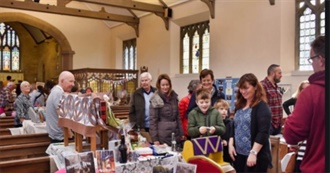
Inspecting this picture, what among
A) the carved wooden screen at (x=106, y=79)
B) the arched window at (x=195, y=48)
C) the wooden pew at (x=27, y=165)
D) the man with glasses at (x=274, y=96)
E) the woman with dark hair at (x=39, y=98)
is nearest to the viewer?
the wooden pew at (x=27, y=165)

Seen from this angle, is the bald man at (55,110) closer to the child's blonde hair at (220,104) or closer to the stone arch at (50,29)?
the child's blonde hair at (220,104)

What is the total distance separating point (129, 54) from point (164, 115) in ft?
30.9

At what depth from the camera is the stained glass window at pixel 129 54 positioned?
12.3 m

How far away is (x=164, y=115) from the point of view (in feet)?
11.2

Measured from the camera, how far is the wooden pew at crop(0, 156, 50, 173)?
9.66ft

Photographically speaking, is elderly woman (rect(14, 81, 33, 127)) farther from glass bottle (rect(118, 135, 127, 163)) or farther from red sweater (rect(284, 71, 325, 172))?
red sweater (rect(284, 71, 325, 172))

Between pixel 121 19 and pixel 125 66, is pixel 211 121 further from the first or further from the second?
pixel 125 66

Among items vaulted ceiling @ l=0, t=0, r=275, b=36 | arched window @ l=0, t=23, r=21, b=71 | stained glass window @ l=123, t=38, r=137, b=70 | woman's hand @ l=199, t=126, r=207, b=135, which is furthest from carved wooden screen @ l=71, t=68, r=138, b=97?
arched window @ l=0, t=23, r=21, b=71

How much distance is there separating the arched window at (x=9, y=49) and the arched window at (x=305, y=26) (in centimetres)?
1534

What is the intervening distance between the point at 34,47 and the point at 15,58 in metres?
1.17

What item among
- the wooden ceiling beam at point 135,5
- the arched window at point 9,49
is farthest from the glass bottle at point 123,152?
the arched window at point 9,49

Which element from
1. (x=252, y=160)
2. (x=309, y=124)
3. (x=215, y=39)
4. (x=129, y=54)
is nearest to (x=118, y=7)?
(x=129, y=54)

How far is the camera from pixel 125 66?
504 inches

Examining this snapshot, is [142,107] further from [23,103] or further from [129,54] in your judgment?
[129,54]
